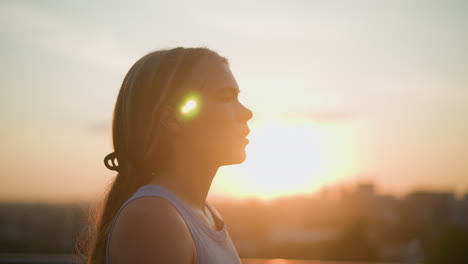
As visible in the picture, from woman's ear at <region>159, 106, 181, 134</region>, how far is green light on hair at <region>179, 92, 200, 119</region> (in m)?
0.02

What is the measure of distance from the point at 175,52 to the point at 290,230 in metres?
47.5

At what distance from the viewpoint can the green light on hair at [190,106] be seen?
1.13m

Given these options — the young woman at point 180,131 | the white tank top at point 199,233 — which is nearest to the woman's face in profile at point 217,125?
the young woman at point 180,131

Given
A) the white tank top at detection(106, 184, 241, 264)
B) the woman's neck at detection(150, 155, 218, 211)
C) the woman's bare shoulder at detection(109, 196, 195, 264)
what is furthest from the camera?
the woman's neck at detection(150, 155, 218, 211)

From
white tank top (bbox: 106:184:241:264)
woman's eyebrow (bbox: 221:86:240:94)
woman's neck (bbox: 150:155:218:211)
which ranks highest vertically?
woman's eyebrow (bbox: 221:86:240:94)

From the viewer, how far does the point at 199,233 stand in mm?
1051

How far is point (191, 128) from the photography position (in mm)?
1137

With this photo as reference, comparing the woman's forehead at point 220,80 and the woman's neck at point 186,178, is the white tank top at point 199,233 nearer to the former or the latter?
the woman's neck at point 186,178

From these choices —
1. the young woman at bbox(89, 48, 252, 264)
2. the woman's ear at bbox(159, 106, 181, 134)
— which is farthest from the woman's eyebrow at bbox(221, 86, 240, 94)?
the woman's ear at bbox(159, 106, 181, 134)

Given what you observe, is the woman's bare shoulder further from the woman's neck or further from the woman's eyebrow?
the woman's eyebrow

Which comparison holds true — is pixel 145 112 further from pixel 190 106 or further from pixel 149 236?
pixel 149 236

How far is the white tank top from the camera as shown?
1010 mm

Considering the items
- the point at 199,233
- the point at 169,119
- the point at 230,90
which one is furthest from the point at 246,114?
the point at 199,233

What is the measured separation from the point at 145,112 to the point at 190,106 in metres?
0.11
